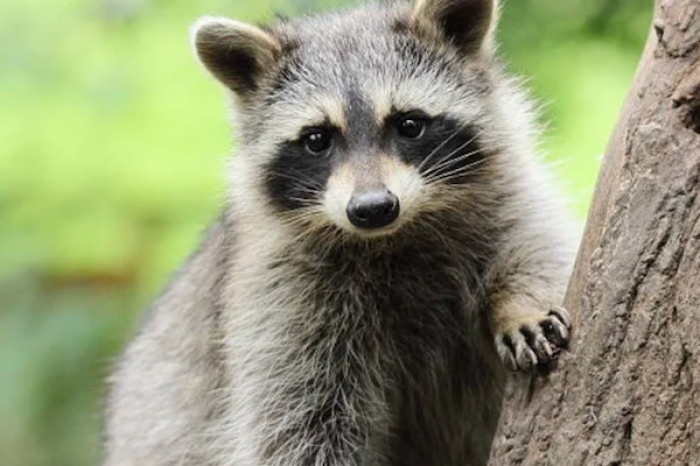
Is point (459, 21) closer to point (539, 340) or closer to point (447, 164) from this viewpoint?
point (447, 164)

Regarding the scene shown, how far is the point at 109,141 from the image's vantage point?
5.34 m

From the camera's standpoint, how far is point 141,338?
16.7ft

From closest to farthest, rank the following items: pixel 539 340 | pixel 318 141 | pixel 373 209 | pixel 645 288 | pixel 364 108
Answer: pixel 645 288 → pixel 539 340 → pixel 373 209 → pixel 364 108 → pixel 318 141

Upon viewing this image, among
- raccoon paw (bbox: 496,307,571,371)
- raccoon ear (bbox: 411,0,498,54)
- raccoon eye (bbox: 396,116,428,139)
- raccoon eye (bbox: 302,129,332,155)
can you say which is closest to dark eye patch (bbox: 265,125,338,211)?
raccoon eye (bbox: 302,129,332,155)

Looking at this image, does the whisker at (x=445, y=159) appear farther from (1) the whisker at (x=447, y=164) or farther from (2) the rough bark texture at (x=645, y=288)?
(2) the rough bark texture at (x=645, y=288)

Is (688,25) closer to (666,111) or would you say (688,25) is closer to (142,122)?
(666,111)

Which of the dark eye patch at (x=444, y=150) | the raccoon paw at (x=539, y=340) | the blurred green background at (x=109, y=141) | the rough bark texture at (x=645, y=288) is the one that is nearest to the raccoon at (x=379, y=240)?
the dark eye patch at (x=444, y=150)

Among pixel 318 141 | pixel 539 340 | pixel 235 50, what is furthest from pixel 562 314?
pixel 235 50

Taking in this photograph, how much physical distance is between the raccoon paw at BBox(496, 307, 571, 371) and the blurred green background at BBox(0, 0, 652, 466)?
1.79 m

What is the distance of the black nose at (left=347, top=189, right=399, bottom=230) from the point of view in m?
3.66

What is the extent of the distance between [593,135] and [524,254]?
1.14 metres

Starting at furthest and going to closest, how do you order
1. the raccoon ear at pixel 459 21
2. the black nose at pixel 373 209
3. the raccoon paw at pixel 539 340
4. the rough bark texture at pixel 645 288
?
the raccoon ear at pixel 459 21 < the black nose at pixel 373 209 < the raccoon paw at pixel 539 340 < the rough bark texture at pixel 645 288

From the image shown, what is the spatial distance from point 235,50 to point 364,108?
0.56 metres

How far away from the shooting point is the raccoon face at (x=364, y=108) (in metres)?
3.84
